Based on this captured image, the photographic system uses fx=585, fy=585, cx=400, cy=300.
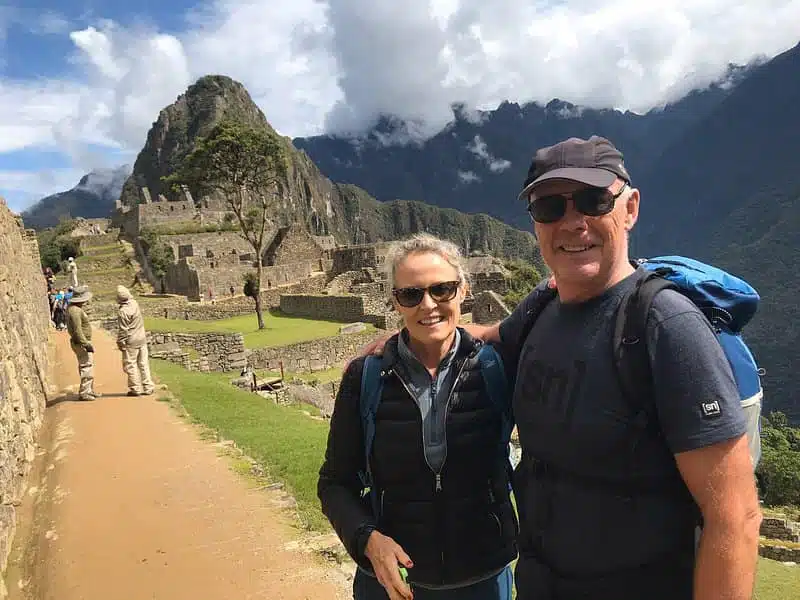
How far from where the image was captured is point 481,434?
6.97 ft

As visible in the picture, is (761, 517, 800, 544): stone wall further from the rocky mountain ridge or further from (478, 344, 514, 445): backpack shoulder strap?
the rocky mountain ridge

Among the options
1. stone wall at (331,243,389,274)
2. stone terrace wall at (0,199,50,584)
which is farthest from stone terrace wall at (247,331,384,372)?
stone wall at (331,243,389,274)

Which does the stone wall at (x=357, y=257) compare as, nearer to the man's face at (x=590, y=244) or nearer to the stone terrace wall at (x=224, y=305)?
the stone terrace wall at (x=224, y=305)

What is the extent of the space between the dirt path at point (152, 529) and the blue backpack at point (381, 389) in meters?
1.90

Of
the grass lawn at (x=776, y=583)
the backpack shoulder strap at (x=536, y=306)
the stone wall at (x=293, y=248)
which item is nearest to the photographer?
the backpack shoulder strap at (x=536, y=306)

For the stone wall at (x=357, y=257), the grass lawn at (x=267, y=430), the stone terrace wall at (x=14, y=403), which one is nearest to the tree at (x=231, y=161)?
the stone wall at (x=357, y=257)

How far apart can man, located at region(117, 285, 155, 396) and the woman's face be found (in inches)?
293

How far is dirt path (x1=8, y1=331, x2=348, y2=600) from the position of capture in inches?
145

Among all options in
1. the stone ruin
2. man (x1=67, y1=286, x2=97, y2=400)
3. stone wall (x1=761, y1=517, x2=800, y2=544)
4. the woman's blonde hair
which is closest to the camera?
the woman's blonde hair

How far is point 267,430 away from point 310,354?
10.3 m

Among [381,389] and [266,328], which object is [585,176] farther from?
[266,328]

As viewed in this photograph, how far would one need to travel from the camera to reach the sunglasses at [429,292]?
2.26m

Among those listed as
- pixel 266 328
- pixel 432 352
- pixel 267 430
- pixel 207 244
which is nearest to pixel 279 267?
pixel 207 244

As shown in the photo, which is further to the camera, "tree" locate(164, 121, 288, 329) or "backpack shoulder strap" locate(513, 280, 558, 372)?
"tree" locate(164, 121, 288, 329)
